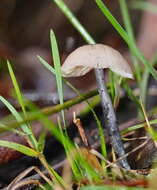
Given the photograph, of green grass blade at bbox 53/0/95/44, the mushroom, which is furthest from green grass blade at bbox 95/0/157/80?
green grass blade at bbox 53/0/95/44

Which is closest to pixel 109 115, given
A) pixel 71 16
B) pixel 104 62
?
pixel 104 62

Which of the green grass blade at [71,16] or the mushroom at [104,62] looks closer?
the mushroom at [104,62]

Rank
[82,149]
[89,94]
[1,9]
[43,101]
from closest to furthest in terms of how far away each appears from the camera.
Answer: [82,149]
[89,94]
[43,101]
[1,9]

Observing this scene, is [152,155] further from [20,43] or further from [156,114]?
[20,43]

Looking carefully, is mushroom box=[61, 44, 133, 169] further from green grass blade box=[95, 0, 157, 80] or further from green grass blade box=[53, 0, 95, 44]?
green grass blade box=[53, 0, 95, 44]

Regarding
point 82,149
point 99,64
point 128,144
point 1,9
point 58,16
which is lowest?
point 128,144

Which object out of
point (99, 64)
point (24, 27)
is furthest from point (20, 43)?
point (99, 64)

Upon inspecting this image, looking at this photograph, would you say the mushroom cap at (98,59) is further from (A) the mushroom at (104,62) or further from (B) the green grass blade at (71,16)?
(B) the green grass blade at (71,16)

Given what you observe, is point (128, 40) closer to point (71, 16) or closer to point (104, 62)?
point (104, 62)

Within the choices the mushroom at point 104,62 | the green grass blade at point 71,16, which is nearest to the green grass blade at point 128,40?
the mushroom at point 104,62

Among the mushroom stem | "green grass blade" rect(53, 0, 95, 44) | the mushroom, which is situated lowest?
the mushroom stem

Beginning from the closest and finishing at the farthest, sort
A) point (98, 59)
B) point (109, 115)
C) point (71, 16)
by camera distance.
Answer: point (98, 59) < point (109, 115) < point (71, 16)
